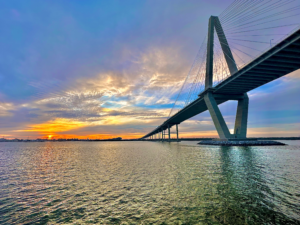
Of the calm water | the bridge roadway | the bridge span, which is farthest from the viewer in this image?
the bridge span

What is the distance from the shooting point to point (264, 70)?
3903cm

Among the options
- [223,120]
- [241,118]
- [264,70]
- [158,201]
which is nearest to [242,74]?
[264,70]

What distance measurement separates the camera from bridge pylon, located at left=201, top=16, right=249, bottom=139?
158 feet

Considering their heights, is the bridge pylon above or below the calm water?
above

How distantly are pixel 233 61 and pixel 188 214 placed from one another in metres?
51.5

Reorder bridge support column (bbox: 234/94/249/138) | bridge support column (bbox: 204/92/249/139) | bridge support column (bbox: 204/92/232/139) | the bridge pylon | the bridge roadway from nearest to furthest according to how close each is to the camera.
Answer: the bridge roadway
bridge support column (bbox: 204/92/232/139)
bridge support column (bbox: 204/92/249/139)
the bridge pylon
bridge support column (bbox: 234/94/249/138)

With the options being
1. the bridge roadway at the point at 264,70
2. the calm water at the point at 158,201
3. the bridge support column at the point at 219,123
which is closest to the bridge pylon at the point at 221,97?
the bridge support column at the point at 219,123

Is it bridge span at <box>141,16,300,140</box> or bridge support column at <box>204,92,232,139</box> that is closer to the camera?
bridge span at <box>141,16,300,140</box>

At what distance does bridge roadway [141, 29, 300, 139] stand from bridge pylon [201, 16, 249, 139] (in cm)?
142

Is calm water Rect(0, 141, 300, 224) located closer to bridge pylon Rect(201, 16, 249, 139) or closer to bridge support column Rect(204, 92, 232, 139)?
bridge support column Rect(204, 92, 232, 139)

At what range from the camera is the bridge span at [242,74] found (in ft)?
103

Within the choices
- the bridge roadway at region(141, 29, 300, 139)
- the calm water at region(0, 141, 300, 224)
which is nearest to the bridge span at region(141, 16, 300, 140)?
the bridge roadway at region(141, 29, 300, 139)

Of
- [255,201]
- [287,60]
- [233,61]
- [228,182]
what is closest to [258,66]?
[287,60]

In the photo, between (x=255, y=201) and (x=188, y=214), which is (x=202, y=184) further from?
(x=188, y=214)
